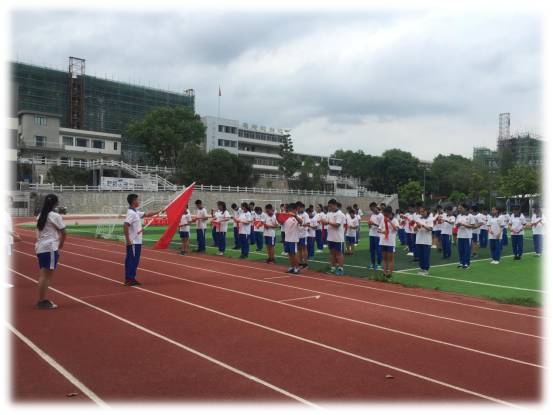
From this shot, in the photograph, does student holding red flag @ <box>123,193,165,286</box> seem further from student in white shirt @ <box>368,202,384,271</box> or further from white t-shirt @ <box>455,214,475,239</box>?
white t-shirt @ <box>455,214,475,239</box>

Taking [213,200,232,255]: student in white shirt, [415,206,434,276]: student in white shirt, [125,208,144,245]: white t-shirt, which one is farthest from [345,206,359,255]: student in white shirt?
[125,208,144,245]: white t-shirt

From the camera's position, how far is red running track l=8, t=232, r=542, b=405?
455cm

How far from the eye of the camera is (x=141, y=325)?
6691 mm

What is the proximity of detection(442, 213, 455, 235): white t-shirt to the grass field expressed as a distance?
33.7 inches

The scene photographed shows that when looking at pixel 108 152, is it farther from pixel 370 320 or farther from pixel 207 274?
pixel 370 320

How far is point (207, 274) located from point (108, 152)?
171 ft

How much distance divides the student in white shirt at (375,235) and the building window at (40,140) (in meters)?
48.3

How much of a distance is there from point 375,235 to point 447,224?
3.30 m

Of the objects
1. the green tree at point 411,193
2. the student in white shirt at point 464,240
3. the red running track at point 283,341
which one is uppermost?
the green tree at point 411,193

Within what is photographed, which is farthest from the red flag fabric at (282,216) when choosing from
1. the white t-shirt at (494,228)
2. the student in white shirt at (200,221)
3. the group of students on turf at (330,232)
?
the white t-shirt at (494,228)

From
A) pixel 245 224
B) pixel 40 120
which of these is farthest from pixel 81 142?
pixel 245 224

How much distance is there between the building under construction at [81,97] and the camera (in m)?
59.3

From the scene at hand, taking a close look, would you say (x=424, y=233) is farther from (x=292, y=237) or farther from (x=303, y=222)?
(x=292, y=237)

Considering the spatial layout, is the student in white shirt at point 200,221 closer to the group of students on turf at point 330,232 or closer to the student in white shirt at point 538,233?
the group of students on turf at point 330,232
